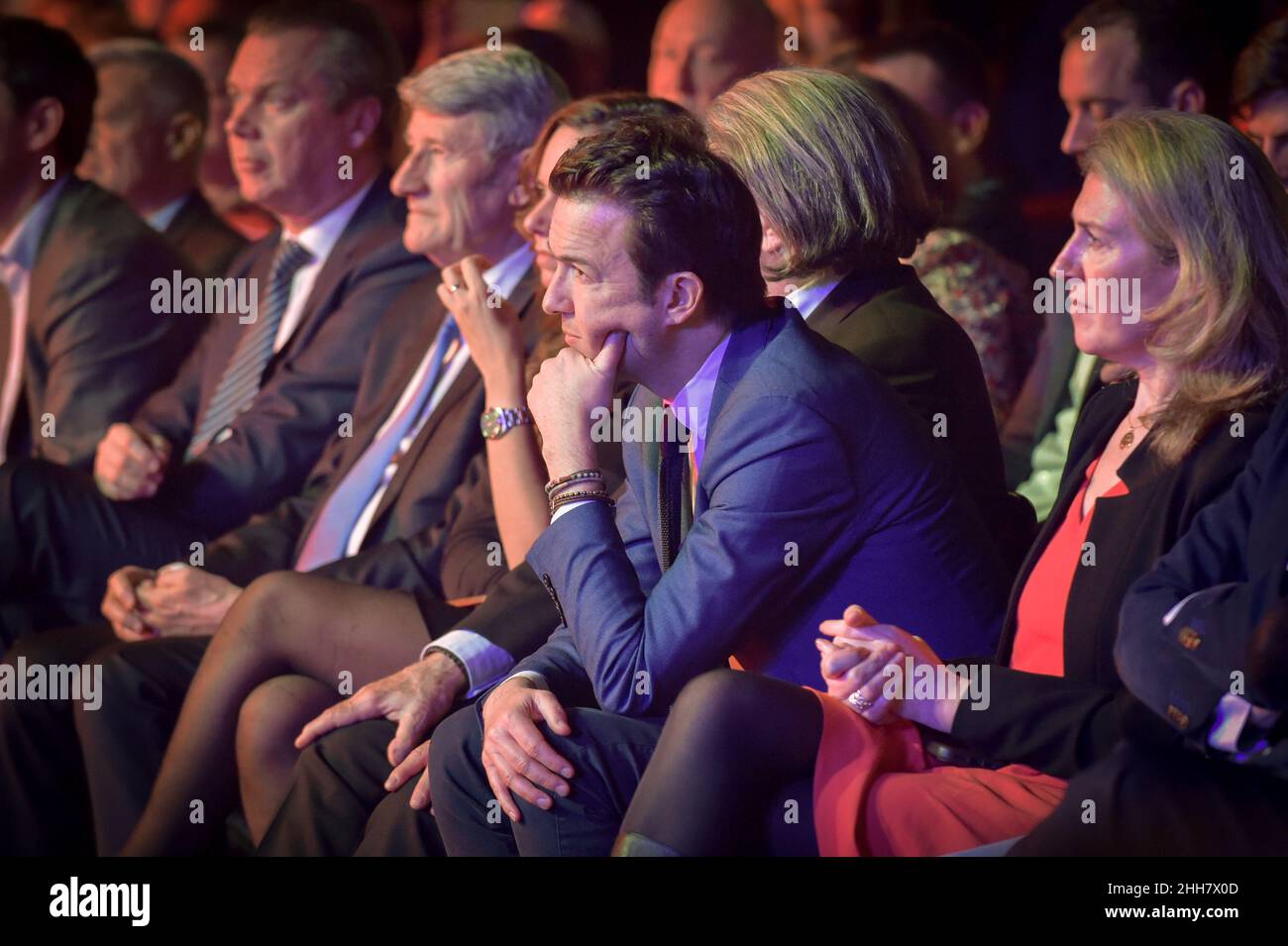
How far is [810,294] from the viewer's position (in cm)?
238

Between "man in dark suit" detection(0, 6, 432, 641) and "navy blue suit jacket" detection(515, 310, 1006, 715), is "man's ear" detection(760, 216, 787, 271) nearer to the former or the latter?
"navy blue suit jacket" detection(515, 310, 1006, 715)

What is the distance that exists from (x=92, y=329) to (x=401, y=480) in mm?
1004

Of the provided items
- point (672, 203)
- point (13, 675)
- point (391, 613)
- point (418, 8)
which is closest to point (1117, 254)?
point (672, 203)

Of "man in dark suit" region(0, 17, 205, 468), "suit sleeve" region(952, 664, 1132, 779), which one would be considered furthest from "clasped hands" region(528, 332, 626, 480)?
"man in dark suit" region(0, 17, 205, 468)

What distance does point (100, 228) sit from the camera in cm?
365

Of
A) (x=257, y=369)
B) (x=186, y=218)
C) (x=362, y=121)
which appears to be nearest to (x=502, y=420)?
(x=257, y=369)

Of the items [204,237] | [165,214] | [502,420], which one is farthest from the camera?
[165,214]

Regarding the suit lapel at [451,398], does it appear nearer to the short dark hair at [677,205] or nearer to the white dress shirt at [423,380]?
the white dress shirt at [423,380]

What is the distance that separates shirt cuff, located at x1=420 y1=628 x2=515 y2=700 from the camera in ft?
7.84

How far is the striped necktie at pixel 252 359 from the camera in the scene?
345 centimetres

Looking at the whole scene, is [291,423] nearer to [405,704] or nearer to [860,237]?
[405,704]

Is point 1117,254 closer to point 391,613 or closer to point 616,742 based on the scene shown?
point 616,742

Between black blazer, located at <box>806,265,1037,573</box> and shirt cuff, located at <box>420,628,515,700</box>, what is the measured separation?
0.66 meters
